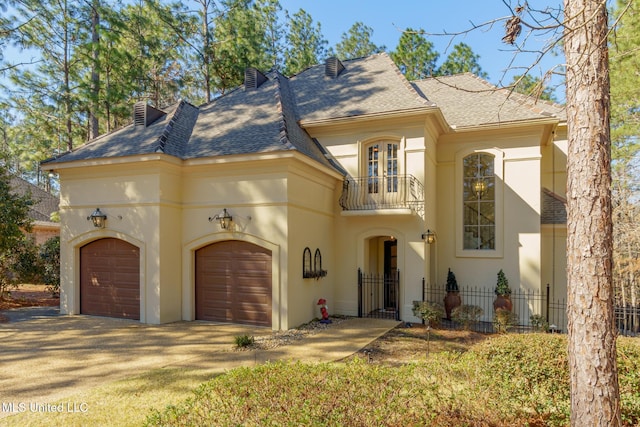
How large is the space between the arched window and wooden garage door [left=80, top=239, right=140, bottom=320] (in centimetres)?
1014

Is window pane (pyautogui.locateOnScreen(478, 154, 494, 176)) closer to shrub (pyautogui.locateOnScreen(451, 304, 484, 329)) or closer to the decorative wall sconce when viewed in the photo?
shrub (pyautogui.locateOnScreen(451, 304, 484, 329))

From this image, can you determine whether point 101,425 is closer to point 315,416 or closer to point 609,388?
point 315,416

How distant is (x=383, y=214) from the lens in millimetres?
11758

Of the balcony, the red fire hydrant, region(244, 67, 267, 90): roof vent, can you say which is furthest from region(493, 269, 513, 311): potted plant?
region(244, 67, 267, 90): roof vent

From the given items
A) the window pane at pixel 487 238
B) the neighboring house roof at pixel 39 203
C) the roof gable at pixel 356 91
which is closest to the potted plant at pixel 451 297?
the window pane at pixel 487 238

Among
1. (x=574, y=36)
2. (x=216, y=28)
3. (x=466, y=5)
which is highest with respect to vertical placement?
(x=216, y=28)

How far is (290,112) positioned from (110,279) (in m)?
7.29

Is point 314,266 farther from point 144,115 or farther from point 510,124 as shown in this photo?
point 510,124

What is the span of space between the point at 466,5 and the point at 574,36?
174 cm

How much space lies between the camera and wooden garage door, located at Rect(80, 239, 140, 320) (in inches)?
441

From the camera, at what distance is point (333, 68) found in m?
15.1

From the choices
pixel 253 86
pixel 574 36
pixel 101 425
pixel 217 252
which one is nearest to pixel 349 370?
pixel 101 425

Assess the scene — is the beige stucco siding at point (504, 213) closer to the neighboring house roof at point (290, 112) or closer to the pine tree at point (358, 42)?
the neighboring house roof at point (290, 112)

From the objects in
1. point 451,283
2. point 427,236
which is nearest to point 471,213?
point 451,283
